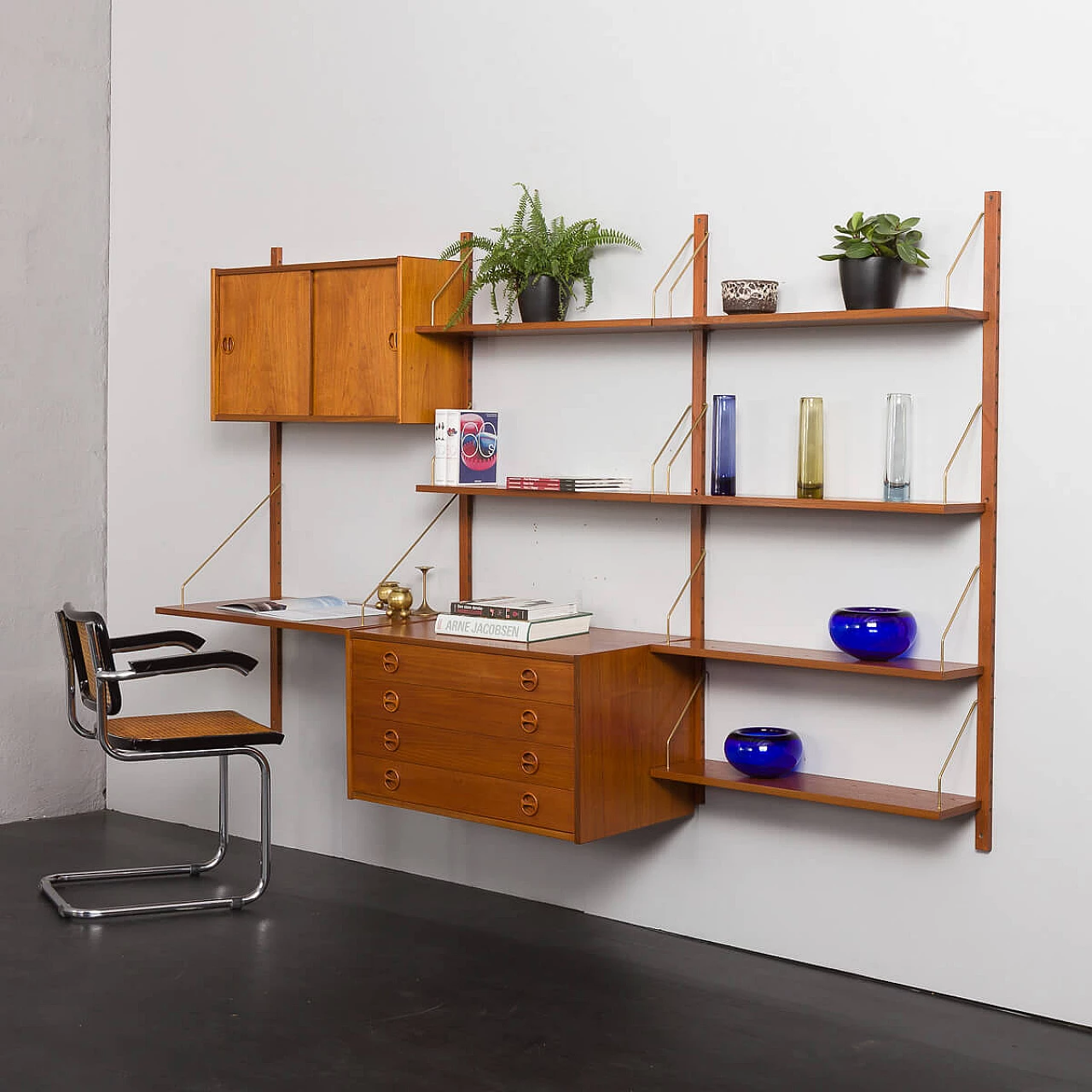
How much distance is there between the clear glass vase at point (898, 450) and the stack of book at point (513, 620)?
0.95 meters

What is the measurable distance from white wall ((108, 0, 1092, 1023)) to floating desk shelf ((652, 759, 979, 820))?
0.07m

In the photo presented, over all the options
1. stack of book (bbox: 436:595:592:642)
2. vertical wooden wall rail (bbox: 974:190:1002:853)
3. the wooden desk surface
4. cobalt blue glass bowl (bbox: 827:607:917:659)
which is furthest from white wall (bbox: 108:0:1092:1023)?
the wooden desk surface

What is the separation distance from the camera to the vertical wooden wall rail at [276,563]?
199 inches

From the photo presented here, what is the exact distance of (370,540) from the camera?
482 cm

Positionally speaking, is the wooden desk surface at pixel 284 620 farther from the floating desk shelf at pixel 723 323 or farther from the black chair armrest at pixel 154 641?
the floating desk shelf at pixel 723 323

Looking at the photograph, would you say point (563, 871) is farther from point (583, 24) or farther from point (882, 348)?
point (583, 24)

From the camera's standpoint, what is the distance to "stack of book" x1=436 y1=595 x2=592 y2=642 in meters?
3.88

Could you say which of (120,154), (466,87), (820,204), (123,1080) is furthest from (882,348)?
(120,154)

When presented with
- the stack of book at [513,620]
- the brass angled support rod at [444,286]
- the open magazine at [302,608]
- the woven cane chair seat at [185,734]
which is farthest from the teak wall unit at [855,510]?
the woven cane chair seat at [185,734]

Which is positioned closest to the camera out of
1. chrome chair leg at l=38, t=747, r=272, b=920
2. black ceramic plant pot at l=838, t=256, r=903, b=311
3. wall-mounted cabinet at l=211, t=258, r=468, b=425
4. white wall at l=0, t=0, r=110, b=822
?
black ceramic plant pot at l=838, t=256, r=903, b=311

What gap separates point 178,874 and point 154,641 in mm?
768

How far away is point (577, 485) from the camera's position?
4.01m

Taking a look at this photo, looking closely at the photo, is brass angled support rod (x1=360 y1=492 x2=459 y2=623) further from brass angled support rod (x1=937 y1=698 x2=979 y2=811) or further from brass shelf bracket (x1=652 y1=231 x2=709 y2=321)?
brass angled support rod (x1=937 y1=698 x2=979 y2=811)

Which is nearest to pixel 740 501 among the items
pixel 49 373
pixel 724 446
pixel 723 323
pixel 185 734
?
pixel 724 446
